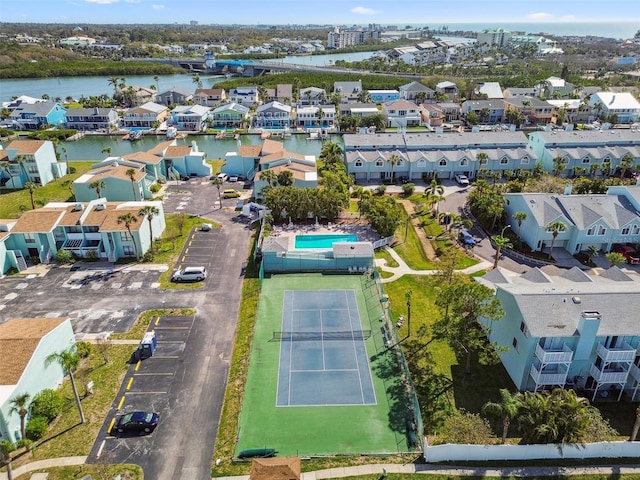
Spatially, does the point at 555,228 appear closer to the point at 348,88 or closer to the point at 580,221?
the point at 580,221

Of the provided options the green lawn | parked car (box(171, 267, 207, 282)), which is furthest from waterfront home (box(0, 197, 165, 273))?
the green lawn

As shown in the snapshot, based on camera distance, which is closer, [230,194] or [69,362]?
[69,362]

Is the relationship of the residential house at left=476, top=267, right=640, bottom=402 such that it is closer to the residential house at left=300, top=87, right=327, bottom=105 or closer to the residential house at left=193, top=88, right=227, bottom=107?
the residential house at left=300, top=87, right=327, bottom=105

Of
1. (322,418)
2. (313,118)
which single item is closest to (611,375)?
(322,418)

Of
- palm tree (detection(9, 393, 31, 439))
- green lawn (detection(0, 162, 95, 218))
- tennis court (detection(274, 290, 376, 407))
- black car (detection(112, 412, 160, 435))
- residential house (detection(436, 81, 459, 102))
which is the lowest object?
tennis court (detection(274, 290, 376, 407))

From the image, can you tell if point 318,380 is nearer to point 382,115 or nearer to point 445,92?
point 382,115
